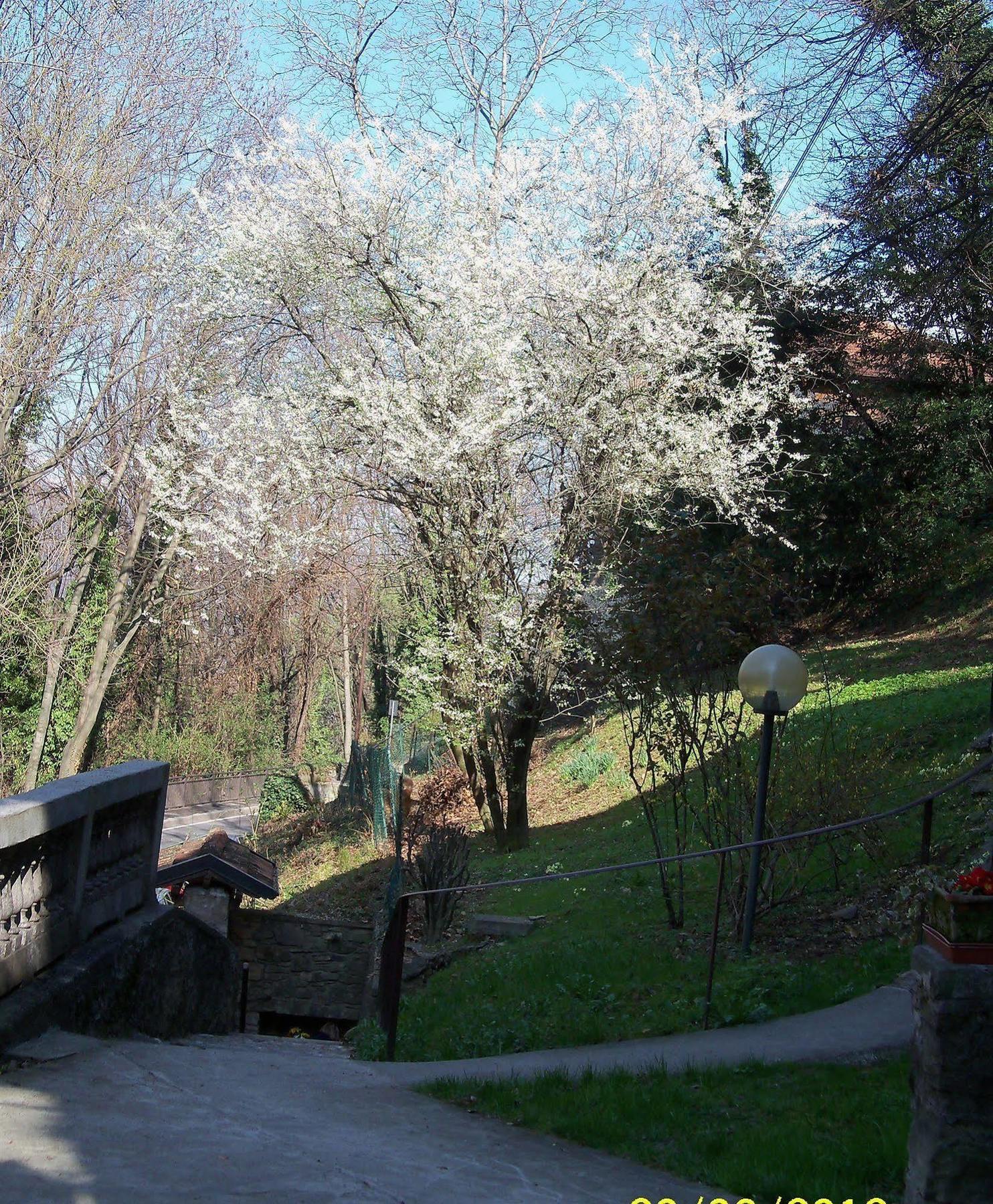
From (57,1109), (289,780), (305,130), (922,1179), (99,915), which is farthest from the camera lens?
(289,780)

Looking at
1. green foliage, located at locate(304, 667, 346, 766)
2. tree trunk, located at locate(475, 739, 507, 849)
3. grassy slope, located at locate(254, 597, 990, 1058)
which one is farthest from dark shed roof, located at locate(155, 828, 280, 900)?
green foliage, located at locate(304, 667, 346, 766)

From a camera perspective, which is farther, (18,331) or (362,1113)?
(18,331)

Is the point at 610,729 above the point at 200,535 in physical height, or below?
below

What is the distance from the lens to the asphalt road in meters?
24.2

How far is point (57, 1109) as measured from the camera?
4117 millimetres

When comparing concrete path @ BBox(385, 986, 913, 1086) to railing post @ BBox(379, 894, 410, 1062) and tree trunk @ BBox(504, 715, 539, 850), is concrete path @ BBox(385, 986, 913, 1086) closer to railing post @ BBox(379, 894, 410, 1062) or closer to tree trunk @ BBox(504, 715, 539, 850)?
railing post @ BBox(379, 894, 410, 1062)

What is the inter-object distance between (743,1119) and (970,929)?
166 centimetres

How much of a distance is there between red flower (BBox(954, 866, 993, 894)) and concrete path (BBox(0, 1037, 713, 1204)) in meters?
1.32

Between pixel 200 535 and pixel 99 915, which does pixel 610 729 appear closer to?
pixel 200 535

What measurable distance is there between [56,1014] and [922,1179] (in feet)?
13.3

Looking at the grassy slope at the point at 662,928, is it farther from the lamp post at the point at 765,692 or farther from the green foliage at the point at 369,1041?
the lamp post at the point at 765,692

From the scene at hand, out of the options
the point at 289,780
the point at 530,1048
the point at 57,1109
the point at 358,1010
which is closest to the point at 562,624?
the point at 358,1010

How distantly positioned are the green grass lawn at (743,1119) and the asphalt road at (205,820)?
1892 centimetres

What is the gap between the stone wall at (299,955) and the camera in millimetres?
13289
